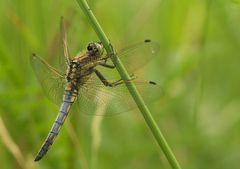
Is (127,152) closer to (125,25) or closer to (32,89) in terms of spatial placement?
(32,89)

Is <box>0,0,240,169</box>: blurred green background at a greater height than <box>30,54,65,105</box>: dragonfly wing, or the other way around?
<box>30,54,65,105</box>: dragonfly wing

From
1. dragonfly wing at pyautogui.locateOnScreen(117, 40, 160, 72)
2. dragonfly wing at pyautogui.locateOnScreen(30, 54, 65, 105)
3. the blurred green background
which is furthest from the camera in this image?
the blurred green background

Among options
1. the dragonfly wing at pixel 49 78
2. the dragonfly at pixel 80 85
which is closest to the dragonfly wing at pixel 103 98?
the dragonfly at pixel 80 85

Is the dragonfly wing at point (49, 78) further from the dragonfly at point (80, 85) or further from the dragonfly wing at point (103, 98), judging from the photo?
the dragonfly wing at point (103, 98)

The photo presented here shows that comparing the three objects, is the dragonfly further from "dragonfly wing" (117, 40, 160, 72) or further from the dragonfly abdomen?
"dragonfly wing" (117, 40, 160, 72)

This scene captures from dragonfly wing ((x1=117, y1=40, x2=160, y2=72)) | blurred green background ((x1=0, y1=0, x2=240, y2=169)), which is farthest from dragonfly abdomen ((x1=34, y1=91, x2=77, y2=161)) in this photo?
dragonfly wing ((x1=117, y1=40, x2=160, y2=72))

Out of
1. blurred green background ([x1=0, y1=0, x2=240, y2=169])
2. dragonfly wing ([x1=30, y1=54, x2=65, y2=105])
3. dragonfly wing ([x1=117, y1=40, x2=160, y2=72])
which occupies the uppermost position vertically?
dragonfly wing ([x1=117, y1=40, x2=160, y2=72])

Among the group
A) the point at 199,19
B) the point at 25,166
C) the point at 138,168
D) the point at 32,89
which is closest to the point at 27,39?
the point at 32,89
